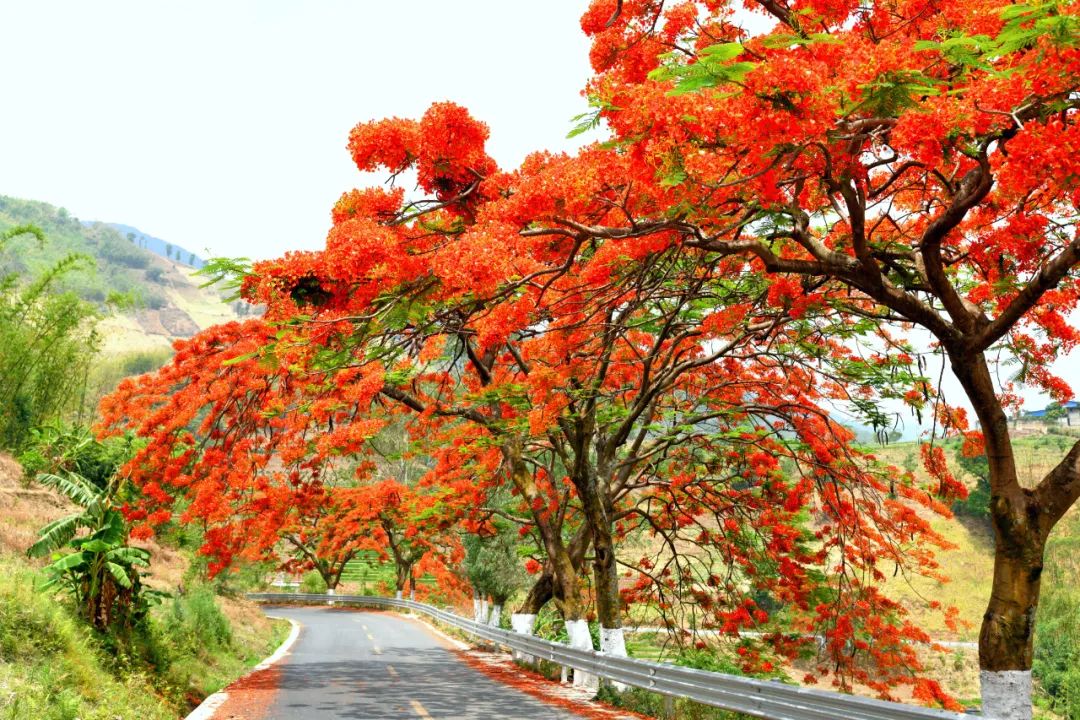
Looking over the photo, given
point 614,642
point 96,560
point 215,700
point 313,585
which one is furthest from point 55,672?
point 313,585

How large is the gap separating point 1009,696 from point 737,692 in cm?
260

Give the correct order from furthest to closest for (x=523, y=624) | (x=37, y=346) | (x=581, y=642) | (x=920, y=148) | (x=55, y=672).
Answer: (x=37, y=346) < (x=523, y=624) < (x=581, y=642) < (x=55, y=672) < (x=920, y=148)

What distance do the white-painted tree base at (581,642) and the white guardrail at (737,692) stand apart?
1.09ft

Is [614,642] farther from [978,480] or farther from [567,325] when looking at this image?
[978,480]

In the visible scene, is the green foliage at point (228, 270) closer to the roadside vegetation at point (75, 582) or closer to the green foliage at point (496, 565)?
the roadside vegetation at point (75, 582)

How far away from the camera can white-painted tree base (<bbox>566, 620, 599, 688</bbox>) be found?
13.8 meters

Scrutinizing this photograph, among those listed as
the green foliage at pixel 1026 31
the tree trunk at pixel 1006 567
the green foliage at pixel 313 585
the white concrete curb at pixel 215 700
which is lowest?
the green foliage at pixel 313 585

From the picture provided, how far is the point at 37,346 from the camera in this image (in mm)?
21766

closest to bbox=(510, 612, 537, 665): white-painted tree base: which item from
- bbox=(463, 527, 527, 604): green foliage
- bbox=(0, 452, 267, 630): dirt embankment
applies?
bbox=(463, 527, 527, 604): green foliage

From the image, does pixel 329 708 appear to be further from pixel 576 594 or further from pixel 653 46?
pixel 653 46

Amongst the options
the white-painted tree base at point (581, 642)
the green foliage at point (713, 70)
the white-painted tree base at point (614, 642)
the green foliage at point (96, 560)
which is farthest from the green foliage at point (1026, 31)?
the green foliage at point (96, 560)

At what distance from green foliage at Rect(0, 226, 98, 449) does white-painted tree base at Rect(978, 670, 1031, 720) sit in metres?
21.7

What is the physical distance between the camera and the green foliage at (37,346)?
20875 millimetres

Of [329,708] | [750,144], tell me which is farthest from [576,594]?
[750,144]
